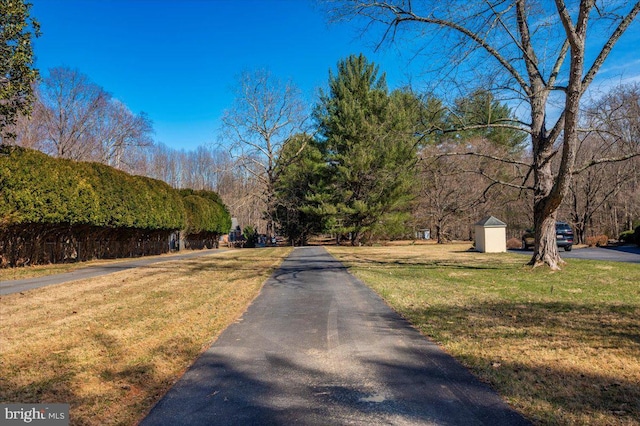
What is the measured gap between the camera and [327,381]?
3.85 m

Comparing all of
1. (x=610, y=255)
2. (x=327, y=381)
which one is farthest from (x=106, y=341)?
(x=610, y=255)

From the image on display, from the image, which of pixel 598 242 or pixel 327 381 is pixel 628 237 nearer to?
pixel 598 242

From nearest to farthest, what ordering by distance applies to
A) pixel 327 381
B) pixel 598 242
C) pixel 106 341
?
pixel 327 381 < pixel 106 341 < pixel 598 242

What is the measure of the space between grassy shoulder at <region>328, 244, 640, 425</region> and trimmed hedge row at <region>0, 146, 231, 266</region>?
12751 mm

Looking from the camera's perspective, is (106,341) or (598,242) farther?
(598,242)

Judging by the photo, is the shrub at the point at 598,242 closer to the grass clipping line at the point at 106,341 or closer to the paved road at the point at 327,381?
the grass clipping line at the point at 106,341

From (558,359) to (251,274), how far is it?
10088 mm

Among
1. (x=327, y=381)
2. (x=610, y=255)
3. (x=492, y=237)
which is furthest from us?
(x=492, y=237)

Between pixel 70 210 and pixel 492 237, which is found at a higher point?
pixel 70 210

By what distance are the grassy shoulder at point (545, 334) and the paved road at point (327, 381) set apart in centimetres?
35

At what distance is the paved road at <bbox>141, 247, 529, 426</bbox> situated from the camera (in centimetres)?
312

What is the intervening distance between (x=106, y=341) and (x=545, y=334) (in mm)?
5645

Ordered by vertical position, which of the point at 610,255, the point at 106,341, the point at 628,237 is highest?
the point at 628,237

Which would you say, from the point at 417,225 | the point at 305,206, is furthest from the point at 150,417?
the point at 417,225
